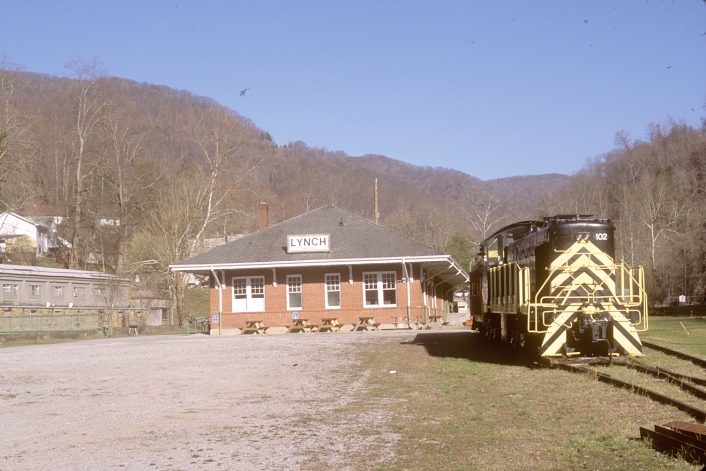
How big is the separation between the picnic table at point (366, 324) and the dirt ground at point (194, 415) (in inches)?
601

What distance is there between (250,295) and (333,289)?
409 cm

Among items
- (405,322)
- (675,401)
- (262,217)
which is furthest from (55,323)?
(675,401)

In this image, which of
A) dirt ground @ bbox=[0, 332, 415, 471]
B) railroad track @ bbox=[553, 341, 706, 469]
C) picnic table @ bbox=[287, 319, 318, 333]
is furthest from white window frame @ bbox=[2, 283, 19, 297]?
railroad track @ bbox=[553, 341, 706, 469]

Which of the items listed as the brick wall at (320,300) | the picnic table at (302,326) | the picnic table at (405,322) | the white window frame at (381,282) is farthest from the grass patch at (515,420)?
the white window frame at (381,282)

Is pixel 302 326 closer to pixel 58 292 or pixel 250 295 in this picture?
pixel 250 295

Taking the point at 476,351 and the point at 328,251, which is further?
the point at 328,251

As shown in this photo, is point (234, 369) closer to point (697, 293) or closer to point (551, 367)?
point (551, 367)

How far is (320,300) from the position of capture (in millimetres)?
35375

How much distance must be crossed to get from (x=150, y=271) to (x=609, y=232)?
4062cm

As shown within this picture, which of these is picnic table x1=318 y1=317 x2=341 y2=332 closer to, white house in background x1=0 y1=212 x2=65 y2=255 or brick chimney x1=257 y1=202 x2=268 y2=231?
brick chimney x1=257 y1=202 x2=268 y2=231

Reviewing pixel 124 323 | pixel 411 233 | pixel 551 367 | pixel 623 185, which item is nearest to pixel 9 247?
pixel 124 323

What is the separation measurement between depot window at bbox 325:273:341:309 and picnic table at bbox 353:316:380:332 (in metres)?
1.60

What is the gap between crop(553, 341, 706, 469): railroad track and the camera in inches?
250

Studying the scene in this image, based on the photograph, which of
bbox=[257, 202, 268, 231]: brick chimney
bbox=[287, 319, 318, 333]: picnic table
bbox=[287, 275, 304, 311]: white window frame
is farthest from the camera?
bbox=[257, 202, 268, 231]: brick chimney
